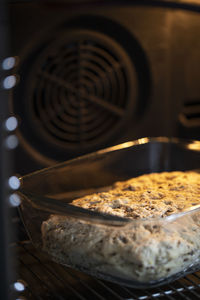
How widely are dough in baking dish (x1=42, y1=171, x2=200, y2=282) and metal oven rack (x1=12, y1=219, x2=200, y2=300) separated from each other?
4 cm

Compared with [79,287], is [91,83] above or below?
above

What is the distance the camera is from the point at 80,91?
82 centimetres

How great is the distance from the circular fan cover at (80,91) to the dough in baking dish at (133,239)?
0.20 metres

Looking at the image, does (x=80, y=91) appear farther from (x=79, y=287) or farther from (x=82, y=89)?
(x=79, y=287)

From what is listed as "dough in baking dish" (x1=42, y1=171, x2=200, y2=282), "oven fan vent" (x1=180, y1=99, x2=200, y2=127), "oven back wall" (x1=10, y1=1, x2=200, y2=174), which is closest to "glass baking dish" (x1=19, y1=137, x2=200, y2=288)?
"dough in baking dish" (x1=42, y1=171, x2=200, y2=282)

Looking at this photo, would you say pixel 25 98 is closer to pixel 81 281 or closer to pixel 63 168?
pixel 63 168

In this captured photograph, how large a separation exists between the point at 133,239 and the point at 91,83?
365 mm

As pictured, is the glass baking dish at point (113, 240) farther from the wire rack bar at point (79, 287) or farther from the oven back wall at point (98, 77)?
the oven back wall at point (98, 77)

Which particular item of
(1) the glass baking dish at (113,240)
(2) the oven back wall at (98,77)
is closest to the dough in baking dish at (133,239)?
(1) the glass baking dish at (113,240)

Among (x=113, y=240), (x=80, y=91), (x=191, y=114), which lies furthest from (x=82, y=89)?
(x=113, y=240)

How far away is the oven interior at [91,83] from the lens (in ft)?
2.36

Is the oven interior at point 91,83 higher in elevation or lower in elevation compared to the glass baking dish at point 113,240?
higher

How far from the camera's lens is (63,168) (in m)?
0.76

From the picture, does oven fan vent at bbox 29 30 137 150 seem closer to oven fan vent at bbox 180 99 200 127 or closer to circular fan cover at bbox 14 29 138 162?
circular fan cover at bbox 14 29 138 162
